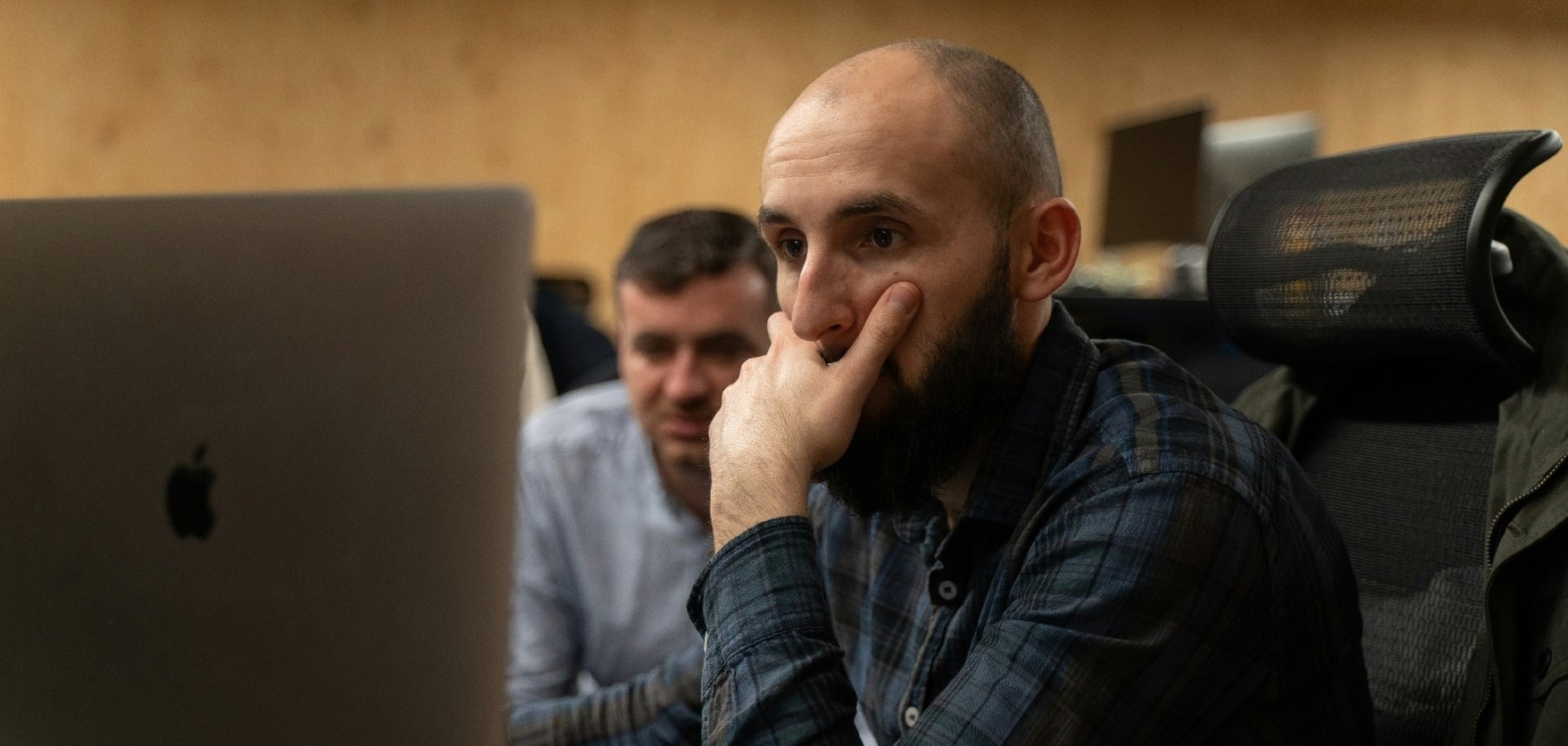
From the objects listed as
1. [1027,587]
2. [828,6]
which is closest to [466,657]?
[1027,587]

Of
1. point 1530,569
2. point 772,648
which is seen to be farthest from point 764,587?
point 1530,569

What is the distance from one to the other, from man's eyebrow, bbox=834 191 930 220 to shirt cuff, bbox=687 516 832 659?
0.86 feet

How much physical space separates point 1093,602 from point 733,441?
1.05 ft

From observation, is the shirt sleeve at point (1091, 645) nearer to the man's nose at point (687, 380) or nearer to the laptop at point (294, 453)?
the laptop at point (294, 453)

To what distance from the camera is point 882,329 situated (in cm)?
101

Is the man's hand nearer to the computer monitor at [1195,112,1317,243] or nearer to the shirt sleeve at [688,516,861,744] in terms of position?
the shirt sleeve at [688,516,861,744]

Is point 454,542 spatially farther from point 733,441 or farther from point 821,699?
point 733,441

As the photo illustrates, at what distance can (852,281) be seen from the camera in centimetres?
104

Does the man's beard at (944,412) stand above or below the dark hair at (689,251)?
below

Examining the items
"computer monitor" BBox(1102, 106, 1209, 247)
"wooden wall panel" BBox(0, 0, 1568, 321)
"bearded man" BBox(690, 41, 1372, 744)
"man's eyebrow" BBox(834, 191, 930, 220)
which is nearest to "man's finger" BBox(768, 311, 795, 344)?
"bearded man" BBox(690, 41, 1372, 744)

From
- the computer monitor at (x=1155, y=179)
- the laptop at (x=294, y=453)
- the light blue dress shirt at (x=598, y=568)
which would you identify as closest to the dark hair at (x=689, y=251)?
the light blue dress shirt at (x=598, y=568)

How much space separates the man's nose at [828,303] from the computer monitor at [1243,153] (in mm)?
2804

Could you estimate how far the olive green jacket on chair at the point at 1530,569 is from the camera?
870mm

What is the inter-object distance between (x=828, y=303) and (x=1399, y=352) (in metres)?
0.50
